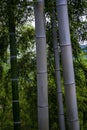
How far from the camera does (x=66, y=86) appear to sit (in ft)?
10.3

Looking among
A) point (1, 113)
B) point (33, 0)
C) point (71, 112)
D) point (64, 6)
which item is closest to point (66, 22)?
point (64, 6)

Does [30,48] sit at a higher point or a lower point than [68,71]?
higher

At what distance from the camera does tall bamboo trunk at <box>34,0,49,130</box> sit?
3.20 m

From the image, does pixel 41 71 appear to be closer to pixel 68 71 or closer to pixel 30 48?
pixel 68 71

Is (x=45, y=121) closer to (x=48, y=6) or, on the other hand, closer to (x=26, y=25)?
(x=48, y=6)

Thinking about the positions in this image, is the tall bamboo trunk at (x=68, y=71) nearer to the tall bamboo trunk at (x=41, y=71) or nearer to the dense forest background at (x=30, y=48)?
the tall bamboo trunk at (x=41, y=71)

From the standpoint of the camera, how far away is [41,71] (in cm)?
323

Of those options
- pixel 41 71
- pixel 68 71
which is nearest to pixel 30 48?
pixel 41 71

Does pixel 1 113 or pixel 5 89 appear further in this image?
pixel 1 113

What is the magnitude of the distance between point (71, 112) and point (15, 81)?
1025mm

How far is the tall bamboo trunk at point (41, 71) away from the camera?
10.5 feet

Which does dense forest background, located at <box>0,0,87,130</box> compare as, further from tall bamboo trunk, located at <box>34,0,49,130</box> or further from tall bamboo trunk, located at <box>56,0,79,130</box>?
tall bamboo trunk, located at <box>56,0,79,130</box>

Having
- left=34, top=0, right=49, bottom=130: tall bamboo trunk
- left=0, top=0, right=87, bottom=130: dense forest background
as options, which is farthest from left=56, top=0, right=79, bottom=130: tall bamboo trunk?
left=0, top=0, right=87, bottom=130: dense forest background

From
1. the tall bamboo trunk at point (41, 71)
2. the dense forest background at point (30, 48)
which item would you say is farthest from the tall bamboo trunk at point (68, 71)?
the dense forest background at point (30, 48)
